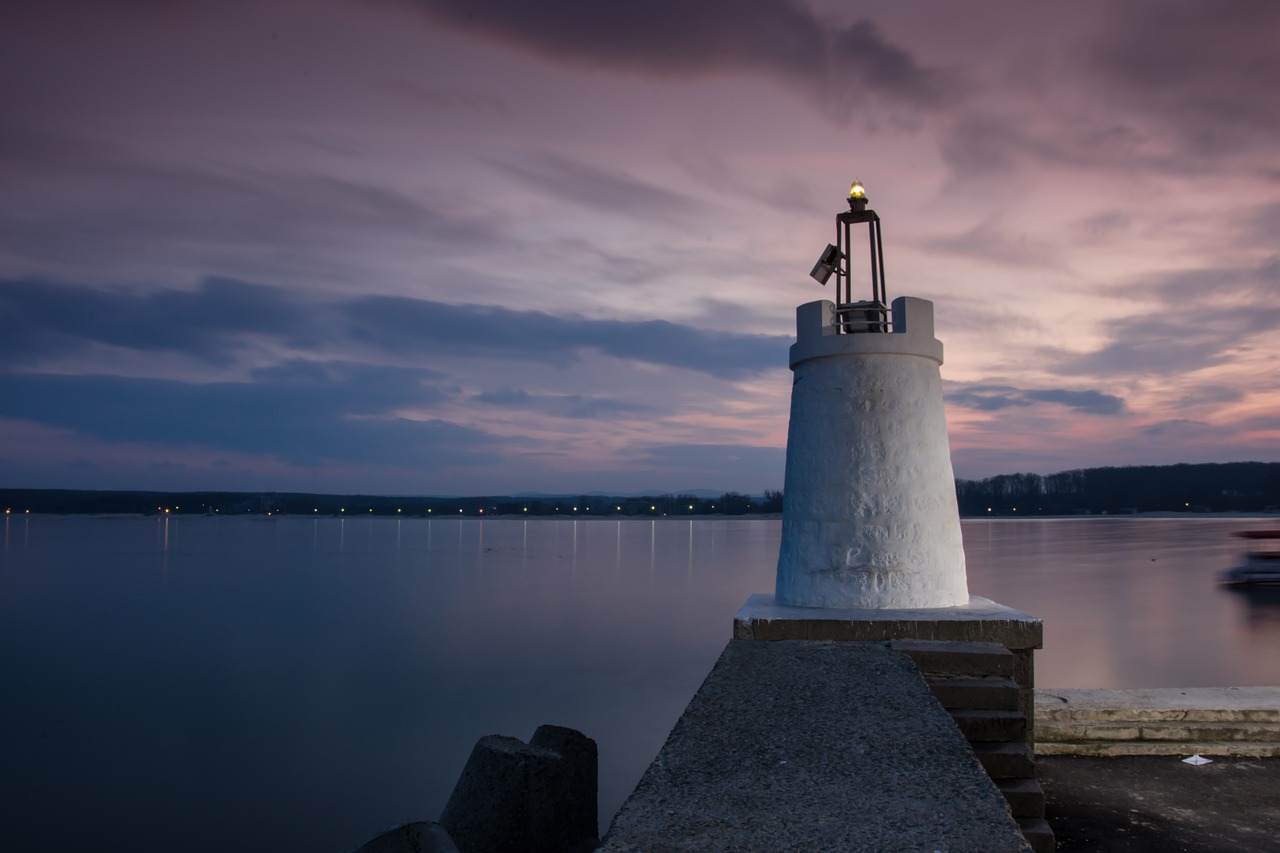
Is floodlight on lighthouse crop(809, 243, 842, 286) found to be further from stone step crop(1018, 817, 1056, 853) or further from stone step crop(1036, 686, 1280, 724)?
stone step crop(1018, 817, 1056, 853)

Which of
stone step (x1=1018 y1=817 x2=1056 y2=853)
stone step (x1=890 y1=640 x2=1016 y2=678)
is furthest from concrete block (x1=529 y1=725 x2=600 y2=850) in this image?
stone step (x1=1018 y1=817 x2=1056 y2=853)

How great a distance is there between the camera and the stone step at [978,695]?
14.4 feet

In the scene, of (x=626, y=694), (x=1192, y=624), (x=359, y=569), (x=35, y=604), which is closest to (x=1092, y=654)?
(x=1192, y=624)

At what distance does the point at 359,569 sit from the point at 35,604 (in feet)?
60.3

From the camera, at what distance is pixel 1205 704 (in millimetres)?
6375

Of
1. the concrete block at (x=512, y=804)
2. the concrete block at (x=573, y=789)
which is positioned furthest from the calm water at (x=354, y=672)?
the concrete block at (x=512, y=804)

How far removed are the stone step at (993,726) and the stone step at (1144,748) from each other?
2.32 metres

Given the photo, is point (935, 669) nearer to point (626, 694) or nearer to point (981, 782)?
point (981, 782)

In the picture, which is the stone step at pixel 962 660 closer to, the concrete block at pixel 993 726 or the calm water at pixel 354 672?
the concrete block at pixel 993 726

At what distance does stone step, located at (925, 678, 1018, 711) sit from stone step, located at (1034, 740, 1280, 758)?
2291mm

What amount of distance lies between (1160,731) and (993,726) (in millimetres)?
2870

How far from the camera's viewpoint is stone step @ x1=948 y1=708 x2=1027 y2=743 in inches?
169

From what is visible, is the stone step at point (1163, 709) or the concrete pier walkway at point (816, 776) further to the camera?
the stone step at point (1163, 709)

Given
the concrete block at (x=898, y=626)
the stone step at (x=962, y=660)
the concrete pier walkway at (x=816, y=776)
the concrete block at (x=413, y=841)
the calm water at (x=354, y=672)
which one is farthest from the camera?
the calm water at (x=354, y=672)
